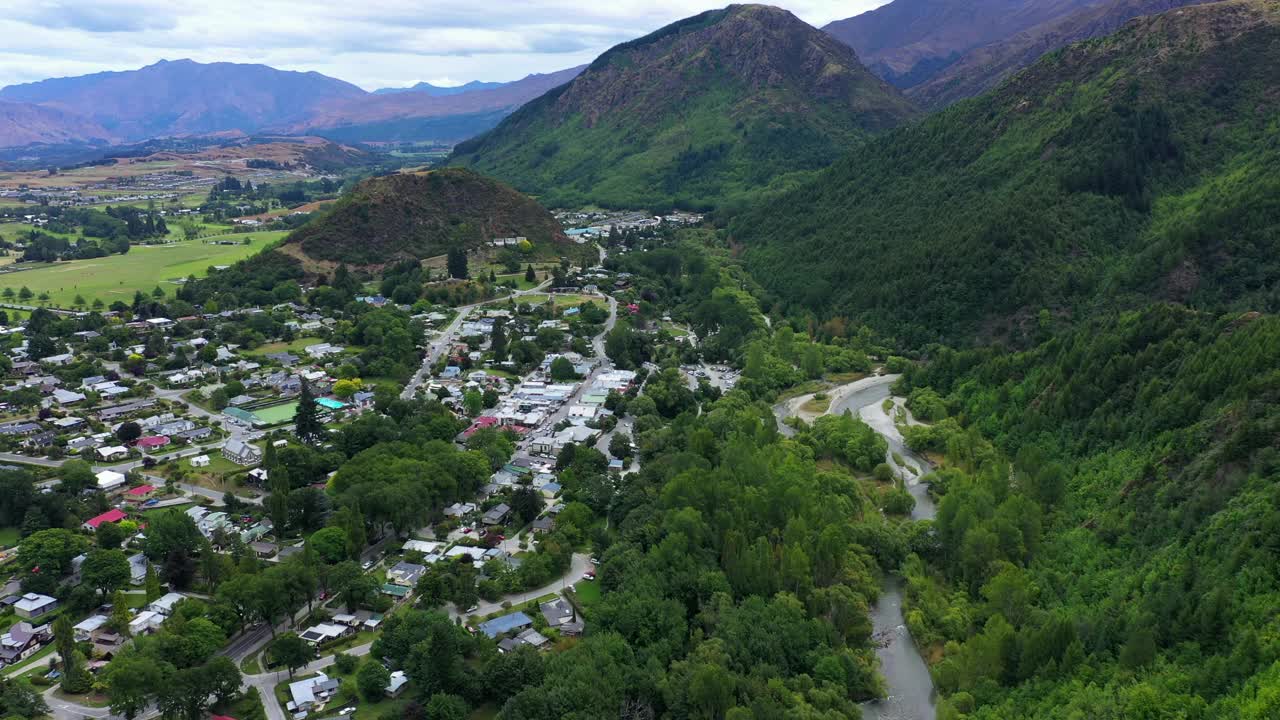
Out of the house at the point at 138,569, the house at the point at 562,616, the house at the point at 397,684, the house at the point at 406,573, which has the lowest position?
the house at the point at 562,616

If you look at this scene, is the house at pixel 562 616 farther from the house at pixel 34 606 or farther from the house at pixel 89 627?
the house at pixel 34 606

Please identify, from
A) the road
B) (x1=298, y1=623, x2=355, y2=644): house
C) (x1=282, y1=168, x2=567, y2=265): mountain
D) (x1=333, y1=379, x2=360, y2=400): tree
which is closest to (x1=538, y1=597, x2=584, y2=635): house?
(x1=298, y1=623, x2=355, y2=644): house

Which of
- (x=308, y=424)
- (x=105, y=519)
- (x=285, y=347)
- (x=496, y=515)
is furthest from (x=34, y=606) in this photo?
(x=285, y=347)

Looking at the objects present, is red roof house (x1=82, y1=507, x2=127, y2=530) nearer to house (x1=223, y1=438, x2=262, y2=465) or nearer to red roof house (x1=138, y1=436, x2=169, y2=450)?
house (x1=223, y1=438, x2=262, y2=465)

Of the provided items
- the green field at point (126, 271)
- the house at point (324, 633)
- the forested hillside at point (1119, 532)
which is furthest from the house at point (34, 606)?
the green field at point (126, 271)

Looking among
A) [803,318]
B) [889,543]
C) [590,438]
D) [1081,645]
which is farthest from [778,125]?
[1081,645]

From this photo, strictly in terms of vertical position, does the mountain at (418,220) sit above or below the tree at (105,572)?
above
